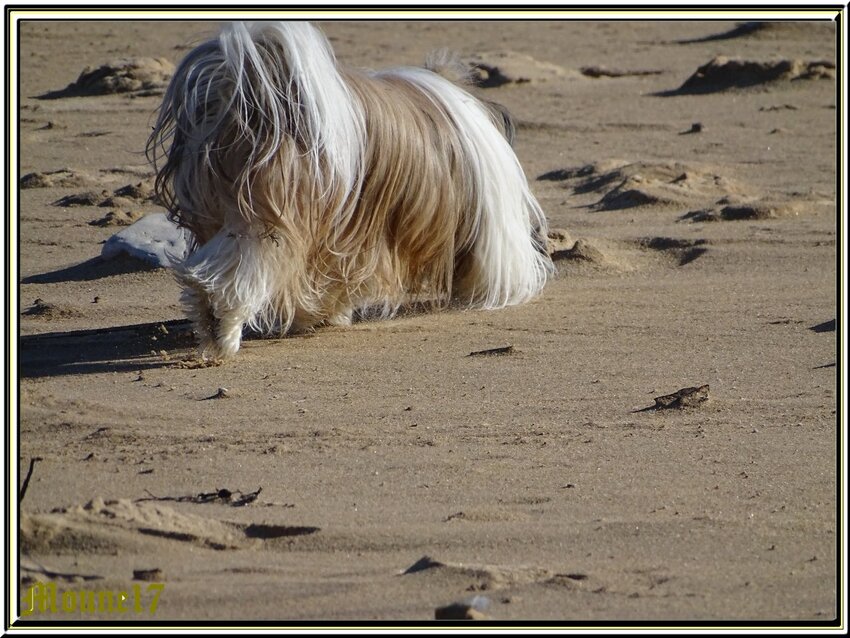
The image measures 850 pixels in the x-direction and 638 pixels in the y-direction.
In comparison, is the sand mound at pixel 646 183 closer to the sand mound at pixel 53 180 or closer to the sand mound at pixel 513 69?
the sand mound at pixel 513 69

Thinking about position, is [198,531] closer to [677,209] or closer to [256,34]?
Result: [256,34]

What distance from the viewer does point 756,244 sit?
24.1 feet

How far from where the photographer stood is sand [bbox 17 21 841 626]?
324 centimetres

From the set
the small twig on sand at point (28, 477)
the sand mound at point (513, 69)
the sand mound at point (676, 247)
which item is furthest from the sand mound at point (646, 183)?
the small twig on sand at point (28, 477)

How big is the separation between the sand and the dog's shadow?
0.02 metres

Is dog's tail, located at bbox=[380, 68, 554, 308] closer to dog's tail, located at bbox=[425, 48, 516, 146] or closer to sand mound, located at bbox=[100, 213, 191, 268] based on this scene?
dog's tail, located at bbox=[425, 48, 516, 146]

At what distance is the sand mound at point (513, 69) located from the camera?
481 inches

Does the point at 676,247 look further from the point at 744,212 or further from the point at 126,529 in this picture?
the point at 126,529

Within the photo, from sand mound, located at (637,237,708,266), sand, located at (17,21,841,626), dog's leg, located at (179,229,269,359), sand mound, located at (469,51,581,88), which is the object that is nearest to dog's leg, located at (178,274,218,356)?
dog's leg, located at (179,229,269,359)

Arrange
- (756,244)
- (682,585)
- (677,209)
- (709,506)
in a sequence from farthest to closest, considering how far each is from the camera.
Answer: (677,209) → (756,244) → (709,506) → (682,585)

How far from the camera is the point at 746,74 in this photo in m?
12.1

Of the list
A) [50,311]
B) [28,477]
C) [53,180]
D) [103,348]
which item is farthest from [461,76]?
[53,180]

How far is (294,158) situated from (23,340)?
163cm

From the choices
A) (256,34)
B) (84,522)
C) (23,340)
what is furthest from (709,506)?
(23,340)
